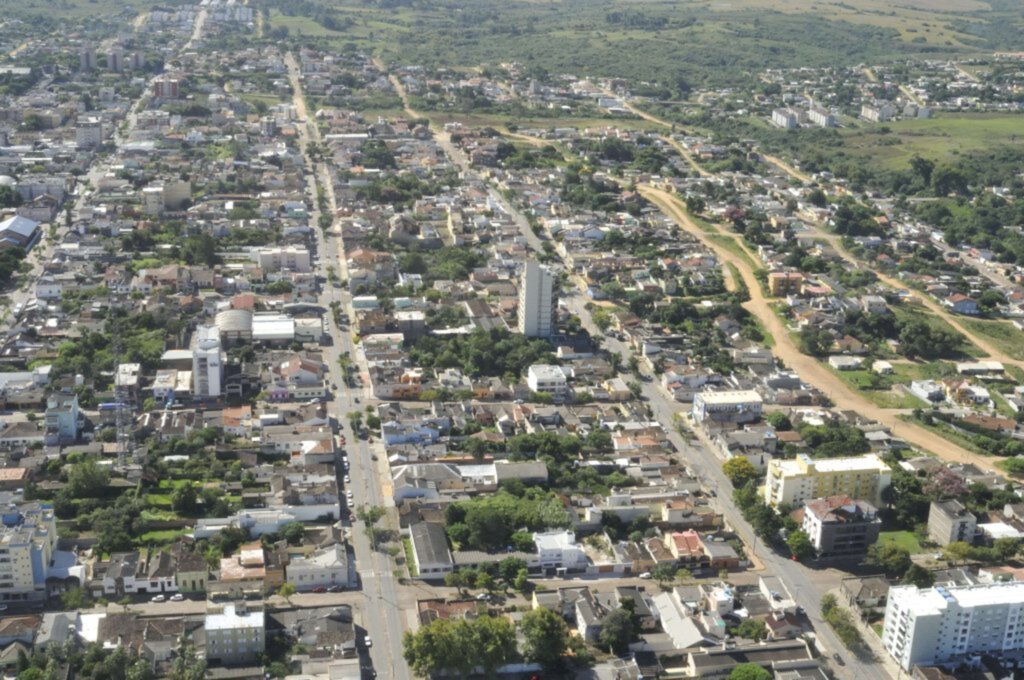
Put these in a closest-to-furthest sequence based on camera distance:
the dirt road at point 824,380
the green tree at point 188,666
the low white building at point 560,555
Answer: the green tree at point 188,666, the low white building at point 560,555, the dirt road at point 824,380

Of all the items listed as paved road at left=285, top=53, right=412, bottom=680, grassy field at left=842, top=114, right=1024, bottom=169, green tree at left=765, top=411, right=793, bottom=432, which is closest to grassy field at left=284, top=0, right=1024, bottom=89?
grassy field at left=842, top=114, right=1024, bottom=169

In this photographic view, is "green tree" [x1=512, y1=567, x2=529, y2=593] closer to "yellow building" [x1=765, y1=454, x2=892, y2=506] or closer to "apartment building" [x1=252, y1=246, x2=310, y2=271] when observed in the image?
"yellow building" [x1=765, y1=454, x2=892, y2=506]

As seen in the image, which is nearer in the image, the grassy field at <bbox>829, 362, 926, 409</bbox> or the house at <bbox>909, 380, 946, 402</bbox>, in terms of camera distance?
the grassy field at <bbox>829, 362, 926, 409</bbox>

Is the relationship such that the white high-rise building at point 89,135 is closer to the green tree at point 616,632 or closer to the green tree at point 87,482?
the green tree at point 87,482

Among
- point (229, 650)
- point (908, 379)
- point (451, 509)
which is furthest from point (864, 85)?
point (229, 650)

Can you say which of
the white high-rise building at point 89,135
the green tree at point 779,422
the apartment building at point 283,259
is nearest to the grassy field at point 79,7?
the white high-rise building at point 89,135

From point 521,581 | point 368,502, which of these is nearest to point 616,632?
point 521,581

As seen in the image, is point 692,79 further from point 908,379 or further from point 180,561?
point 180,561
